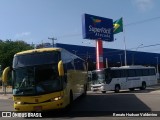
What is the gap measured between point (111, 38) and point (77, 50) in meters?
25.8

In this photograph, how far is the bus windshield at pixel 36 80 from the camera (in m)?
16.6

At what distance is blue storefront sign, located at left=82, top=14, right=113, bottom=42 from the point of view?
173 ft

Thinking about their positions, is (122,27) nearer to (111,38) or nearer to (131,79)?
(111,38)

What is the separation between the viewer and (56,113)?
18.1 m

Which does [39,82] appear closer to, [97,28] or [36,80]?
[36,80]

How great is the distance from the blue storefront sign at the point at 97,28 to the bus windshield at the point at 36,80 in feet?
117

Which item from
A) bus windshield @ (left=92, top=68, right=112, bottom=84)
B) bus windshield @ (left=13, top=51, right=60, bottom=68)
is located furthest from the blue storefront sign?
bus windshield @ (left=13, top=51, right=60, bottom=68)

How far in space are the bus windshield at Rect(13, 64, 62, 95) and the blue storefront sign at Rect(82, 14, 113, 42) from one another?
3580 centimetres

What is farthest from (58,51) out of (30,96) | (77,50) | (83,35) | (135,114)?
(77,50)

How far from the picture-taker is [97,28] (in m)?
54.9

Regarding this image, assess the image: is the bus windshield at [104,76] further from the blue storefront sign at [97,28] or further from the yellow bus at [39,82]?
the yellow bus at [39,82]

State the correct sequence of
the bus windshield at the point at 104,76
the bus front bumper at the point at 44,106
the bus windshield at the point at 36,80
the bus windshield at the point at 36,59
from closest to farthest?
1. the bus front bumper at the point at 44,106
2. the bus windshield at the point at 36,80
3. the bus windshield at the point at 36,59
4. the bus windshield at the point at 104,76

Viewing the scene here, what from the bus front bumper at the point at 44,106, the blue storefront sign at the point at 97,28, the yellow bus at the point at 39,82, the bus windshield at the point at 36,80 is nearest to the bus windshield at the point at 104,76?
the blue storefront sign at the point at 97,28

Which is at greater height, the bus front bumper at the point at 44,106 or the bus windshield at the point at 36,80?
the bus windshield at the point at 36,80
